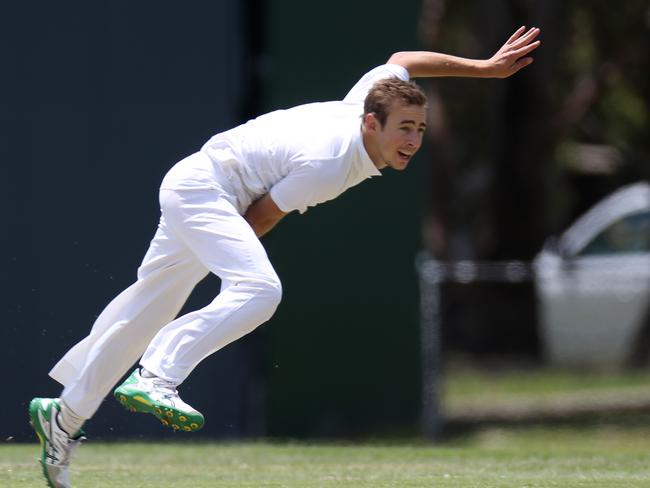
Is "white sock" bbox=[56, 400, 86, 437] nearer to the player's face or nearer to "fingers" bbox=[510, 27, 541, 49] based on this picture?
the player's face

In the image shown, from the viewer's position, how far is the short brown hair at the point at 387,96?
254 inches

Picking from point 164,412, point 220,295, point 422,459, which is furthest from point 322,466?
point 164,412

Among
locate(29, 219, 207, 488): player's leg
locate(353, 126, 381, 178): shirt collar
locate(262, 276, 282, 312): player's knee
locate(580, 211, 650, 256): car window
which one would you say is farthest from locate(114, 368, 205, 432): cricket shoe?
locate(580, 211, 650, 256): car window

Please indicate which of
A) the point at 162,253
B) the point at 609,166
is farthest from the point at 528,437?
the point at 609,166

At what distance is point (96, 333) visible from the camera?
22.1 feet

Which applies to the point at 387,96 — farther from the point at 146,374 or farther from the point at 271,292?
the point at 146,374

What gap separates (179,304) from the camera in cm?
683

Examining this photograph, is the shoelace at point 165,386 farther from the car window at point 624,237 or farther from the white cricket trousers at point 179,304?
the car window at point 624,237

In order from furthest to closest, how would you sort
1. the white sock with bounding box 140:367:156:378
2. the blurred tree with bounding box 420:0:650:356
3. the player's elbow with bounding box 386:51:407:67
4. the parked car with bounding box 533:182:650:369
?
the blurred tree with bounding box 420:0:650:356 < the parked car with bounding box 533:182:650:369 < the player's elbow with bounding box 386:51:407:67 < the white sock with bounding box 140:367:156:378

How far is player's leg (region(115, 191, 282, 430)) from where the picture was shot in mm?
6125

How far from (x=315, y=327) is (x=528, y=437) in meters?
2.52

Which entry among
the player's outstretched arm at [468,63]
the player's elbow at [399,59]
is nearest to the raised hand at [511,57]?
the player's outstretched arm at [468,63]

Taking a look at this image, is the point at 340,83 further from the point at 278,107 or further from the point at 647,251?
the point at 647,251

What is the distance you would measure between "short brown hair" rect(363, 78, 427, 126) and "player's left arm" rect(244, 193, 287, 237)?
24.6 inches
